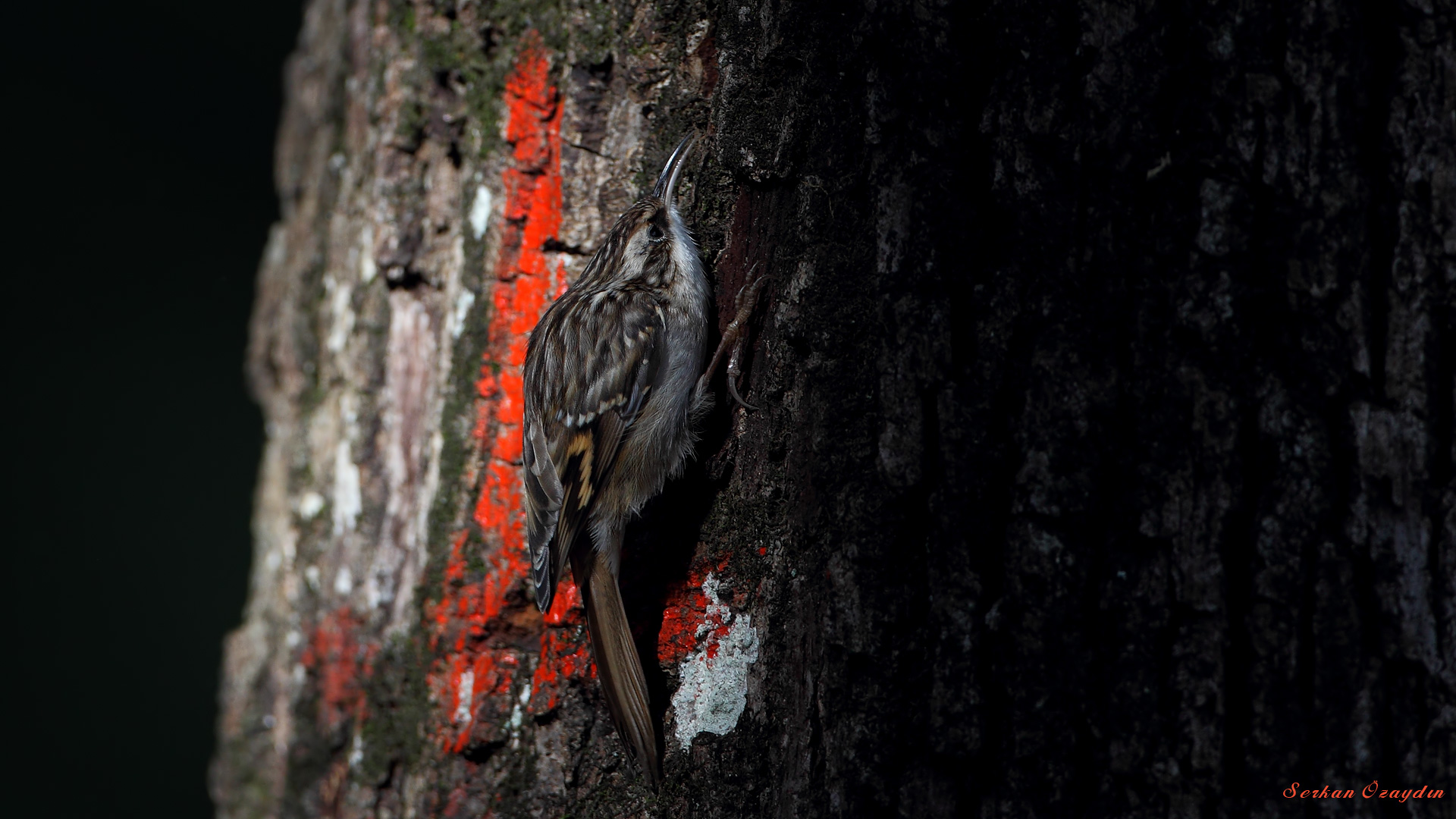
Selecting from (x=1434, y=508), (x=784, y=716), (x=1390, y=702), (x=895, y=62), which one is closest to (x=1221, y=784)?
(x=1390, y=702)

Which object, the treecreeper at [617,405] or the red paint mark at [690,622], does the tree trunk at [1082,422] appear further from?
the treecreeper at [617,405]

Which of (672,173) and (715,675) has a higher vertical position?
(672,173)

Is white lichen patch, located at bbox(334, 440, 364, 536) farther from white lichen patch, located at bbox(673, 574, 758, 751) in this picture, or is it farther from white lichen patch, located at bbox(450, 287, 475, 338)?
white lichen patch, located at bbox(673, 574, 758, 751)

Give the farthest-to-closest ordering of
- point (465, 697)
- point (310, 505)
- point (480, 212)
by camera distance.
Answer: point (310, 505), point (480, 212), point (465, 697)

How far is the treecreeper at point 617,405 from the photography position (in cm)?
179

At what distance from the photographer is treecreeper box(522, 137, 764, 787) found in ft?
5.86

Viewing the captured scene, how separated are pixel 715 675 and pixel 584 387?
875mm

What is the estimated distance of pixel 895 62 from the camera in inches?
54.0

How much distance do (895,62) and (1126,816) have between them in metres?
1.00

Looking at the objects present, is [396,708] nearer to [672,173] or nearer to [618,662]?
[618,662]

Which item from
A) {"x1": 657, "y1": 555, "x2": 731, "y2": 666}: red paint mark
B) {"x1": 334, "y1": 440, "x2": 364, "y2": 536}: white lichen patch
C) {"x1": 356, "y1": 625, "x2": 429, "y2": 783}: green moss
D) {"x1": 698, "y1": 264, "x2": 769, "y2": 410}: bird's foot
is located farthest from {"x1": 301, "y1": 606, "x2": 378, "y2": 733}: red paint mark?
{"x1": 698, "y1": 264, "x2": 769, "y2": 410}: bird's foot

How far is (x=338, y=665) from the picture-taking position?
7.70 ft

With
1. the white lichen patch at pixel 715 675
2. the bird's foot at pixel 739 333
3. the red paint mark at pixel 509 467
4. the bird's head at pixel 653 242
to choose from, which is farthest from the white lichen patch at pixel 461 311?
the white lichen patch at pixel 715 675

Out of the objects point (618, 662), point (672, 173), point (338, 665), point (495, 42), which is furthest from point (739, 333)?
point (338, 665)
